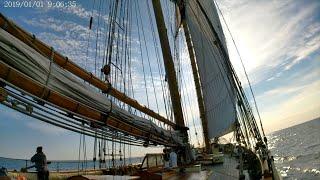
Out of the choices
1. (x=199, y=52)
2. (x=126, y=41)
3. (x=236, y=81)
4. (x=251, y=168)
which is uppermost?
(x=199, y=52)

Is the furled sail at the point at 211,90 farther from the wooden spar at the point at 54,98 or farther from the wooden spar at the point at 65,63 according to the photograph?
the wooden spar at the point at 54,98

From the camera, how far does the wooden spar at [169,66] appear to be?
586 inches

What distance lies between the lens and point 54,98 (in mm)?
4910

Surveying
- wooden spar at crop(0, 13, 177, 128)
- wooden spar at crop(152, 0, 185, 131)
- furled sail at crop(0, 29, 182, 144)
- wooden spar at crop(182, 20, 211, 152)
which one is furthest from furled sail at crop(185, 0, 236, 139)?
furled sail at crop(0, 29, 182, 144)

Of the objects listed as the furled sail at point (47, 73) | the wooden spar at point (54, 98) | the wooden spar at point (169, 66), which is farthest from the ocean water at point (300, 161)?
the furled sail at point (47, 73)

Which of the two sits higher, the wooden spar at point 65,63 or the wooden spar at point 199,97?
the wooden spar at point 199,97

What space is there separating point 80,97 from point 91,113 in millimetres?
573

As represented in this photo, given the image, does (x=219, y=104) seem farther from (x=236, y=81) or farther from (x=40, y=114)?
(x=40, y=114)

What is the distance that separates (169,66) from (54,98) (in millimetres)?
10762

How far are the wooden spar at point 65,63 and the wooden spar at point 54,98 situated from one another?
66 cm

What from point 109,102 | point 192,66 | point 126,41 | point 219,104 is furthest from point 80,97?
point 192,66

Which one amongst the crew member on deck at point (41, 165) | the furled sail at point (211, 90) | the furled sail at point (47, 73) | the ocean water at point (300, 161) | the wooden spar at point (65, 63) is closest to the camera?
the furled sail at point (47, 73)

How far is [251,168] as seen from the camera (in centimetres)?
1125

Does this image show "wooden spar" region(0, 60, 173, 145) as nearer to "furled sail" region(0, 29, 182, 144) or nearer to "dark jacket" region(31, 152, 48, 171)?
"furled sail" region(0, 29, 182, 144)
